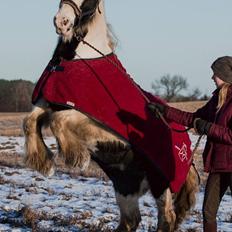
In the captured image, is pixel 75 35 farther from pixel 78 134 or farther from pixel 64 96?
pixel 78 134

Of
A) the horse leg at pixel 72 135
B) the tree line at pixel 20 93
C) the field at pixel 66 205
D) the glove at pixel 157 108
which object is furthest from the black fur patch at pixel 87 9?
the tree line at pixel 20 93

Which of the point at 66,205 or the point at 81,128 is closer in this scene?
the point at 81,128

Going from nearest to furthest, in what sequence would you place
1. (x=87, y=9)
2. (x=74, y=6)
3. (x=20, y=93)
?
(x=74, y=6) → (x=87, y=9) → (x=20, y=93)

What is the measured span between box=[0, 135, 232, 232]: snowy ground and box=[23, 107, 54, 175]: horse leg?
89 centimetres

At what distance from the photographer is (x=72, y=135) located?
487 cm

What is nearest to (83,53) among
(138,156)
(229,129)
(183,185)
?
(138,156)

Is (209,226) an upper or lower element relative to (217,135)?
lower

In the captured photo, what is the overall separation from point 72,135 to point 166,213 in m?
1.36

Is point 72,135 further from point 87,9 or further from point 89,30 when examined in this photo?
point 87,9

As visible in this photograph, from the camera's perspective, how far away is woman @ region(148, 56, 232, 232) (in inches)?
177

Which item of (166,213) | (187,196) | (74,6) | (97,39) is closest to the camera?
(74,6)

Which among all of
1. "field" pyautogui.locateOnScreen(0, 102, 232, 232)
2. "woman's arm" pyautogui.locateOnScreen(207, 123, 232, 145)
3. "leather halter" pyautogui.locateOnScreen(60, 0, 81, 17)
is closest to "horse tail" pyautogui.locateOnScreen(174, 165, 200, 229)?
"field" pyautogui.locateOnScreen(0, 102, 232, 232)

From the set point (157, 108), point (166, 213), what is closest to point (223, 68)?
point (157, 108)

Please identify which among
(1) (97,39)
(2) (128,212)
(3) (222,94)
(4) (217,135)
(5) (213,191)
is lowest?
(2) (128,212)
